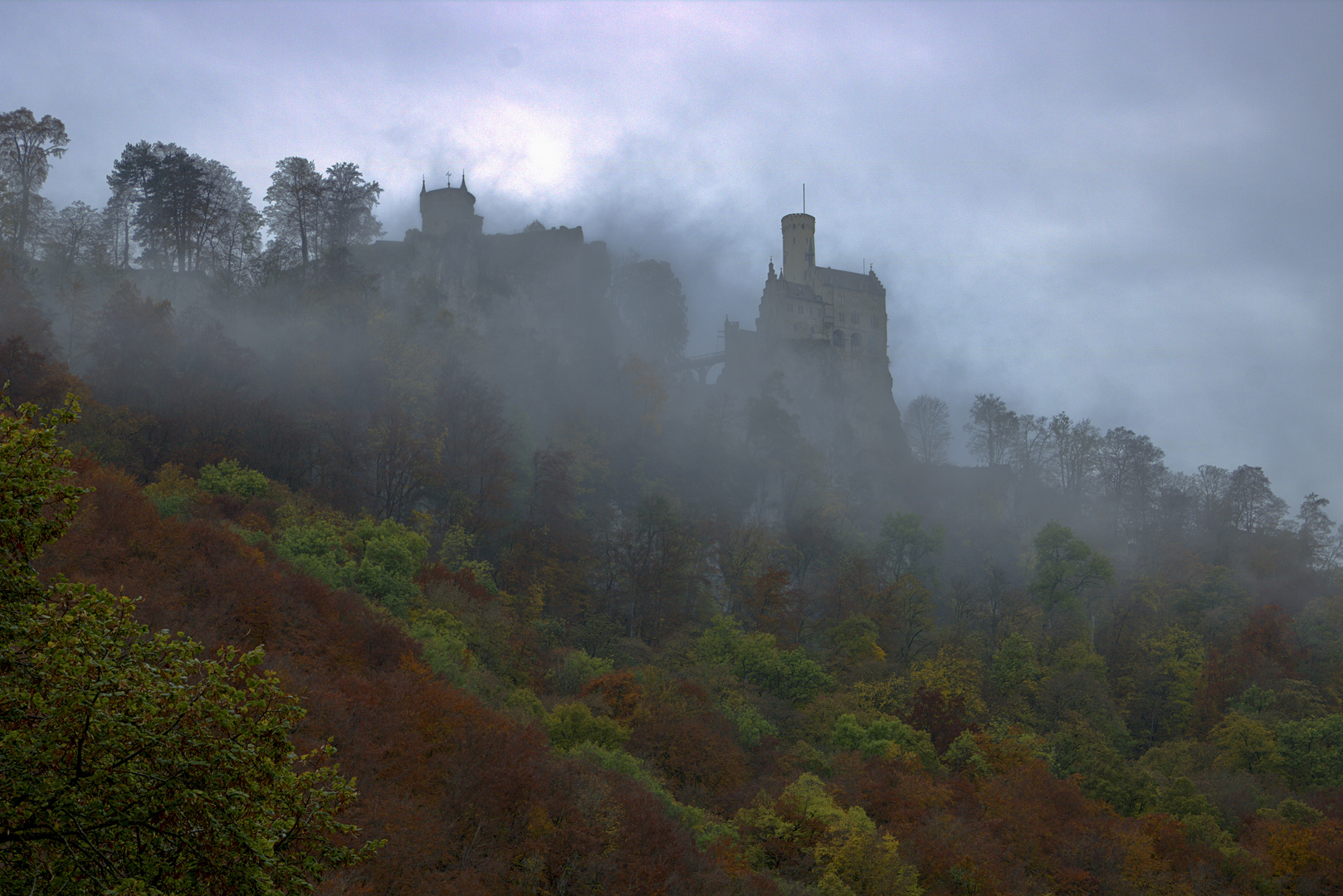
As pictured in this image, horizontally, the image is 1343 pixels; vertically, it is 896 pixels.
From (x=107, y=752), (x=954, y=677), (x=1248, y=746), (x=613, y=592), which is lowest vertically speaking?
(x=1248, y=746)

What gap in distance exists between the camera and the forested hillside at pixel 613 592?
26.0 metres

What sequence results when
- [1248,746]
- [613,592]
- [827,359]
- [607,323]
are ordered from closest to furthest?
[1248,746]
[613,592]
[607,323]
[827,359]

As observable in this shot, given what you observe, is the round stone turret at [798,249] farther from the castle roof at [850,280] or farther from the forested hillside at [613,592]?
the forested hillside at [613,592]

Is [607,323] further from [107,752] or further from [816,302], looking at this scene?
[107,752]

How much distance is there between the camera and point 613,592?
61000 mm

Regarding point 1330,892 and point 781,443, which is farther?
point 781,443

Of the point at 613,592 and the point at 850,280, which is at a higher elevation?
the point at 850,280

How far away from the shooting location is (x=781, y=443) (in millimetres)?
87375

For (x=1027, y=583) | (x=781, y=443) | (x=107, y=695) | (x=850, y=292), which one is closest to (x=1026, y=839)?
(x=107, y=695)

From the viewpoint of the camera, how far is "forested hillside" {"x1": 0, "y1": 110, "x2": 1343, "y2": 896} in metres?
26.0

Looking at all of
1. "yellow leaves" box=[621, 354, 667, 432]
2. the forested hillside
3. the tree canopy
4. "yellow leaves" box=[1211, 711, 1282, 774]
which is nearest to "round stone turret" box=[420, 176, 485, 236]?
the forested hillside

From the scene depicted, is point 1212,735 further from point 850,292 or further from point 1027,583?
point 850,292

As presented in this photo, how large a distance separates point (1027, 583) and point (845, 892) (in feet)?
175

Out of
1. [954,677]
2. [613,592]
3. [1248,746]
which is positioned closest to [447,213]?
[613,592]
